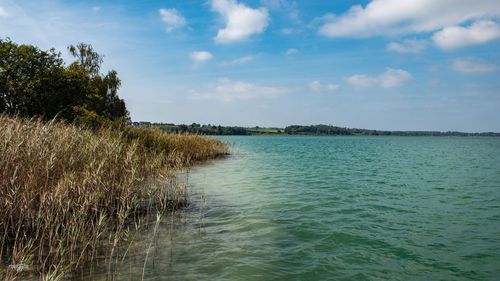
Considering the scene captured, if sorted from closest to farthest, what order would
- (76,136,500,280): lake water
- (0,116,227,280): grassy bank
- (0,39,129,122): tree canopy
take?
1. (0,116,227,280): grassy bank
2. (76,136,500,280): lake water
3. (0,39,129,122): tree canopy

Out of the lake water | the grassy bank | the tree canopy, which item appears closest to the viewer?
the grassy bank

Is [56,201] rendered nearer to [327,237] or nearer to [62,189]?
[62,189]

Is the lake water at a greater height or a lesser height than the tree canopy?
lesser

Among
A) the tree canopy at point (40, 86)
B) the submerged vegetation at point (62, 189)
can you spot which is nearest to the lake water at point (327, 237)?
the submerged vegetation at point (62, 189)

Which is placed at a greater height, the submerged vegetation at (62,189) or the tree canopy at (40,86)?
the tree canopy at (40,86)

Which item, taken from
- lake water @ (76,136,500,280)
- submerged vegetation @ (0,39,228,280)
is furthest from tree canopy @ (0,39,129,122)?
lake water @ (76,136,500,280)

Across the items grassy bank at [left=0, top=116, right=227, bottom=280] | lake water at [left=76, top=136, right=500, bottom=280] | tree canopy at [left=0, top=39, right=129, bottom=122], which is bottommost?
lake water at [left=76, top=136, right=500, bottom=280]

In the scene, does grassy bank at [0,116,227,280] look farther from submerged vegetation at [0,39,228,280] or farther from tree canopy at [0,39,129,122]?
tree canopy at [0,39,129,122]

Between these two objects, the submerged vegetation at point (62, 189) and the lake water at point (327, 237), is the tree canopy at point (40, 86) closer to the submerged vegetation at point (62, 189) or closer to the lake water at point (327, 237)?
the submerged vegetation at point (62, 189)

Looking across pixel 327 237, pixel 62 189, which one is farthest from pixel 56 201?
pixel 327 237

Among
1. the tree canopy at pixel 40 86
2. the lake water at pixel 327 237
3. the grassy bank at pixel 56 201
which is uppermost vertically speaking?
the tree canopy at pixel 40 86

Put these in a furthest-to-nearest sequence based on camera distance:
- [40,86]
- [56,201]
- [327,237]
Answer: [40,86], [327,237], [56,201]

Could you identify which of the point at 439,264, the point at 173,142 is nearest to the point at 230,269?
the point at 439,264

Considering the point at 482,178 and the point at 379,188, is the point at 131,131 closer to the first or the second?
the point at 379,188
